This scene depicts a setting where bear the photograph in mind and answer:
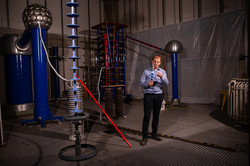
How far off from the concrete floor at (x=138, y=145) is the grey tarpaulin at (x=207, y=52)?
207cm

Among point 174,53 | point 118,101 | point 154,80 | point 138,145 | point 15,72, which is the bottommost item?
point 138,145

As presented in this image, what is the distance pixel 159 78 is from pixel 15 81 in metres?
4.60

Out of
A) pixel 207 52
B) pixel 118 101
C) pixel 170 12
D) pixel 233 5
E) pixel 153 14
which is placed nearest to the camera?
pixel 118 101

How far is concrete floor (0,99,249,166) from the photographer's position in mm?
2801

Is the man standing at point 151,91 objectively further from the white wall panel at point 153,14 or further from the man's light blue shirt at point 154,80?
the white wall panel at point 153,14

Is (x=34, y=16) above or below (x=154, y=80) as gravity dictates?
above

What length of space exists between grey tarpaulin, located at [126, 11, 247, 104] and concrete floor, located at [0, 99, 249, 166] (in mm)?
2071

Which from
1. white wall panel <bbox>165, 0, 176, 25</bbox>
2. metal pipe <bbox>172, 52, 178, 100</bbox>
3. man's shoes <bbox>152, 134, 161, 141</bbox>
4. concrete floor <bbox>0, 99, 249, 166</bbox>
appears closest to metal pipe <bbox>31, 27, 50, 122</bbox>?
concrete floor <bbox>0, 99, 249, 166</bbox>

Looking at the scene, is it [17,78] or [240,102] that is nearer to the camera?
[240,102]

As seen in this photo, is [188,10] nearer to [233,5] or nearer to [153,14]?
[233,5]

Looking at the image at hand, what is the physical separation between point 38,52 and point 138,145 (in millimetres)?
3059

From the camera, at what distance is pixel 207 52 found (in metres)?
7.09

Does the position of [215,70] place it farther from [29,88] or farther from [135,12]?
[29,88]

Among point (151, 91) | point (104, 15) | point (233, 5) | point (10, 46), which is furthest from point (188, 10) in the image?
point (10, 46)
